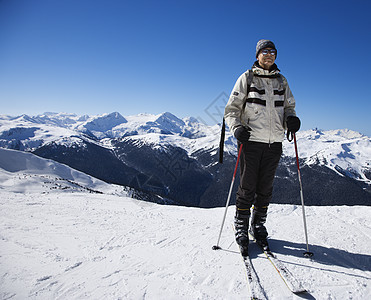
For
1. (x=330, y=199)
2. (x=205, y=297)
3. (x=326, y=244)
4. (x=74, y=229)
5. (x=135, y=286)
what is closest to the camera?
(x=205, y=297)

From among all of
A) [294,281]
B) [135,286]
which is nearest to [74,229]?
[135,286]

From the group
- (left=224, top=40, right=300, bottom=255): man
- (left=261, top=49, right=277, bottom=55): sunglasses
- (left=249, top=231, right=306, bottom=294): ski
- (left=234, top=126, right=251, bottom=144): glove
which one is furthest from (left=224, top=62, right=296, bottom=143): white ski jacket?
(left=249, top=231, right=306, bottom=294): ski

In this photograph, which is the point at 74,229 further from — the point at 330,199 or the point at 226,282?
the point at 330,199

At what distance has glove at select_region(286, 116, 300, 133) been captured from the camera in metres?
3.67

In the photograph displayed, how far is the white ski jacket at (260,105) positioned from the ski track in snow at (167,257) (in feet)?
6.90

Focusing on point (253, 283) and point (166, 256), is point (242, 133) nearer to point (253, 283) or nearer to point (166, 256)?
point (253, 283)

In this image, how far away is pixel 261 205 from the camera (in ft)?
12.9

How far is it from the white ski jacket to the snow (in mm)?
2105

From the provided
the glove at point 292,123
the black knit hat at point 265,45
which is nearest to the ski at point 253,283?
the glove at point 292,123

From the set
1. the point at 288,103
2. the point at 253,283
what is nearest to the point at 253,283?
the point at 253,283

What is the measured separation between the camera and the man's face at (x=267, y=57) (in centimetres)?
360

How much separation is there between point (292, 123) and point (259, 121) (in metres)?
0.65

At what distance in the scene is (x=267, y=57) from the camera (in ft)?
11.9

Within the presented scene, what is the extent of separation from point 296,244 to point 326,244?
587mm
